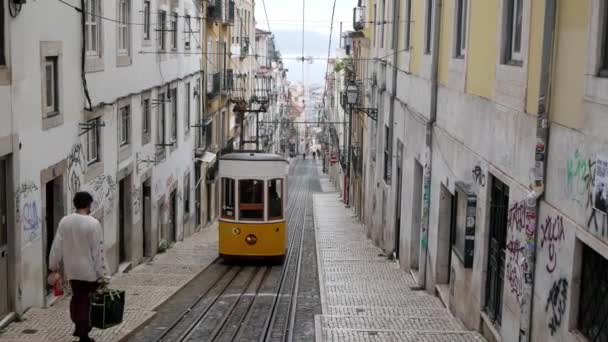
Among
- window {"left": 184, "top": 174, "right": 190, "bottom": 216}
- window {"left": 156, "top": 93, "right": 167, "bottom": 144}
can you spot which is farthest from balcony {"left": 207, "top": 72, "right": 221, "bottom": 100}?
window {"left": 156, "top": 93, "right": 167, "bottom": 144}

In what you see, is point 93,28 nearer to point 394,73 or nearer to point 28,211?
point 28,211

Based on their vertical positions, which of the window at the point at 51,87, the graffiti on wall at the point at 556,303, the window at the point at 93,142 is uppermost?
the window at the point at 51,87

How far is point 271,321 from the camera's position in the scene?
11633 millimetres


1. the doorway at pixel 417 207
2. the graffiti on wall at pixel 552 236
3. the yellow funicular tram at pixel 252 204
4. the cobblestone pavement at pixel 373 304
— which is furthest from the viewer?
the yellow funicular tram at pixel 252 204

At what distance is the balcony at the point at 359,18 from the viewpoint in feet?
97.9

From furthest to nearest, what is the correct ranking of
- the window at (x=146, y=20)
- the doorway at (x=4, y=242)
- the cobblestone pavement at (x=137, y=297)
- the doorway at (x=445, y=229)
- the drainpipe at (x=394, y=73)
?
the drainpipe at (x=394, y=73), the window at (x=146, y=20), the doorway at (x=445, y=229), the doorway at (x=4, y=242), the cobblestone pavement at (x=137, y=297)

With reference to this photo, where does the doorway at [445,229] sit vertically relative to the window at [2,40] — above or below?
below

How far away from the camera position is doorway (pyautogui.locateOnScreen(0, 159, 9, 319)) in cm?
923

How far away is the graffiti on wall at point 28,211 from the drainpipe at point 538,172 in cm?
578

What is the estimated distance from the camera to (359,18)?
32.7 meters

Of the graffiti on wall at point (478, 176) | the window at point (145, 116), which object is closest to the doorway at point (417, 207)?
the graffiti on wall at point (478, 176)

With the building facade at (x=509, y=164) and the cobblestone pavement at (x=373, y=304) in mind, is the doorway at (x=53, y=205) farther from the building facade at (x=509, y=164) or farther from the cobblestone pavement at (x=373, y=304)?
the building facade at (x=509, y=164)

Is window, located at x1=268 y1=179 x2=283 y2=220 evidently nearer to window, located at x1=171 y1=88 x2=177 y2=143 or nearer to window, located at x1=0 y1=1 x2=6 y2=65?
→ window, located at x1=171 y1=88 x2=177 y2=143

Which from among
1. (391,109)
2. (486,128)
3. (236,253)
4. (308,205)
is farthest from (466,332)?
(308,205)
